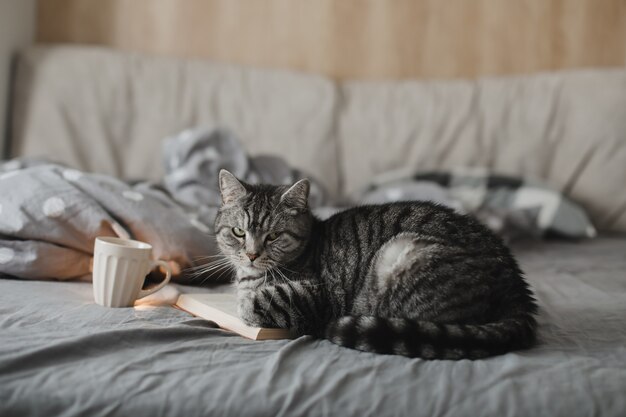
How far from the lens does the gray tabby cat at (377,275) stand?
1.03 m

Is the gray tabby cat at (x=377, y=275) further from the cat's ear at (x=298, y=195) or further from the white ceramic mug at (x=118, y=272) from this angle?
the white ceramic mug at (x=118, y=272)

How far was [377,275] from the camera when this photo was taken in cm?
123

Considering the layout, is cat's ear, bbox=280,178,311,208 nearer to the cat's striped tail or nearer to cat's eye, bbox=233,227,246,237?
cat's eye, bbox=233,227,246,237

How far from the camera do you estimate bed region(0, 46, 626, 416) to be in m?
0.87

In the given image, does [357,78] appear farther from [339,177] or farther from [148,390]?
[148,390]

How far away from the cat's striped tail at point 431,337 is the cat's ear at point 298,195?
1.26ft

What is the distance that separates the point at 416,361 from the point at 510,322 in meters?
0.21

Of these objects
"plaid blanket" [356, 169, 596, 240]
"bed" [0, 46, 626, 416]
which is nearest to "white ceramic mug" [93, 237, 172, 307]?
"bed" [0, 46, 626, 416]

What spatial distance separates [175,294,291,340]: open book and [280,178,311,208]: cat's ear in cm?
25

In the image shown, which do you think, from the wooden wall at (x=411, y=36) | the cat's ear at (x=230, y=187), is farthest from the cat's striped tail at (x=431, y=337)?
the wooden wall at (x=411, y=36)

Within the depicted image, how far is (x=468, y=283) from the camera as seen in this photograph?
3.65ft

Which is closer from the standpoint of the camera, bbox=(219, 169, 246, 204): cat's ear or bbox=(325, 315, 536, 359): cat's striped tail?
bbox=(325, 315, 536, 359): cat's striped tail

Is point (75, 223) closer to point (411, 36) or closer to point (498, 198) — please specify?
point (498, 198)

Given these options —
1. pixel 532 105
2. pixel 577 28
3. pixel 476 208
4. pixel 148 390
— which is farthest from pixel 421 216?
pixel 577 28
